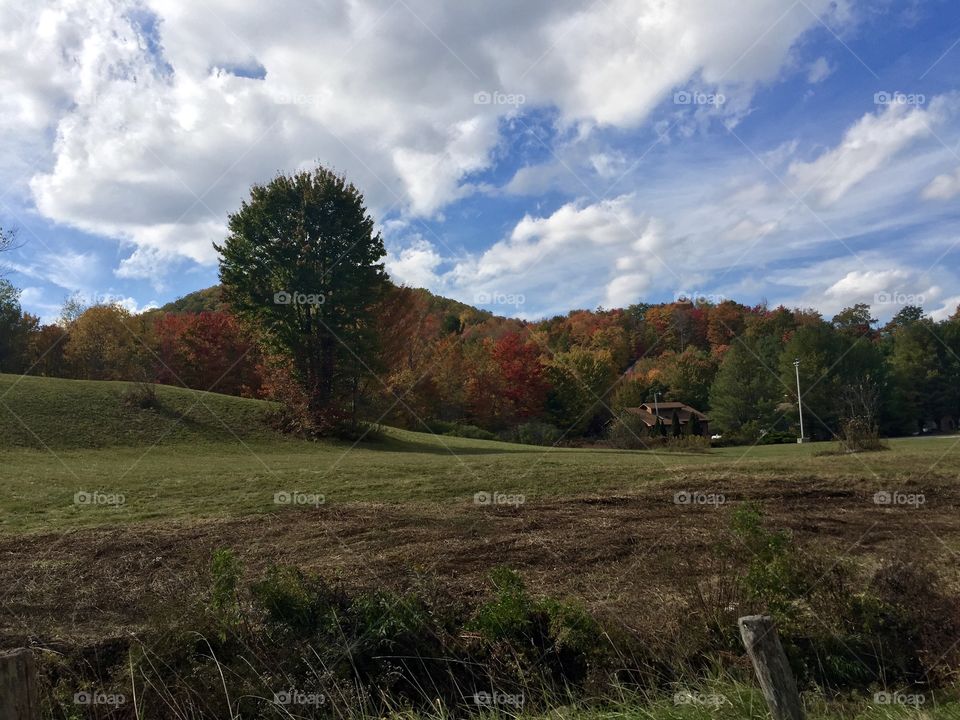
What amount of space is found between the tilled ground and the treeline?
23.4 m

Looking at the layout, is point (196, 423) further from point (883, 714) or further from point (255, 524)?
point (883, 714)

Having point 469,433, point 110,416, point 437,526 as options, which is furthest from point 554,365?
point 437,526

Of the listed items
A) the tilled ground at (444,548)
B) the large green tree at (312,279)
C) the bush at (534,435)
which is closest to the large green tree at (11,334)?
the large green tree at (312,279)

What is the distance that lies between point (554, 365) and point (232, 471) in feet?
149

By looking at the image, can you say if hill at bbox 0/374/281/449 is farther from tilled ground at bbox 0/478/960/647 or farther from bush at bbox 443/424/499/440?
tilled ground at bbox 0/478/960/647

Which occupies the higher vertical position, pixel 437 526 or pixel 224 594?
pixel 224 594

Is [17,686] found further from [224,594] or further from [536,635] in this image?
[536,635]

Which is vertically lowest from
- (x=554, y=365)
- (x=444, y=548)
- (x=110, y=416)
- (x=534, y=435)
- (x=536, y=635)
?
(x=536, y=635)

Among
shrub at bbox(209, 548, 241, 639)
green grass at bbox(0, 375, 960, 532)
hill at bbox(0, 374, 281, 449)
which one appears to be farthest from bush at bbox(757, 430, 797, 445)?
shrub at bbox(209, 548, 241, 639)

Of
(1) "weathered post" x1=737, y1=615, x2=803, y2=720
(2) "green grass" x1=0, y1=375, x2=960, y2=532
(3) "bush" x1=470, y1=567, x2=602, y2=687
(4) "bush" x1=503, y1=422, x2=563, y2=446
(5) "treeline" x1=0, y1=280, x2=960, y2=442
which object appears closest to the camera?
(1) "weathered post" x1=737, y1=615, x2=803, y2=720

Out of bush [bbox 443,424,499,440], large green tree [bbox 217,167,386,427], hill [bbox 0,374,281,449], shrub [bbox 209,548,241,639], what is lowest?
shrub [bbox 209,548,241,639]

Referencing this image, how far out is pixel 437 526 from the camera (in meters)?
11.2

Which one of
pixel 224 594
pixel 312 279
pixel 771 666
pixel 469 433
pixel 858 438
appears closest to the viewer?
pixel 771 666

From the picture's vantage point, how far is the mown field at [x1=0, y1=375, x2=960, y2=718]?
7.25 metres
